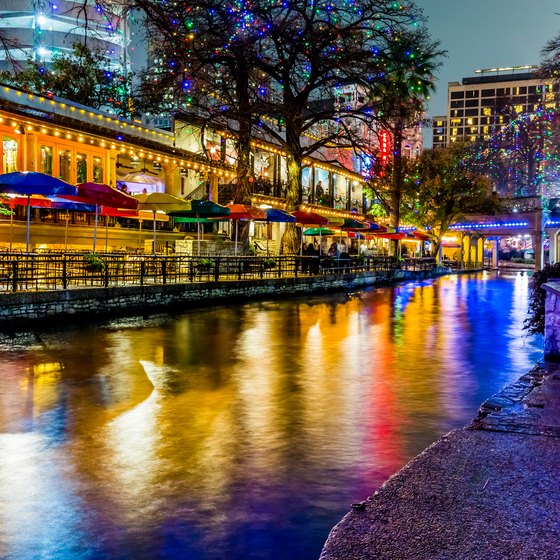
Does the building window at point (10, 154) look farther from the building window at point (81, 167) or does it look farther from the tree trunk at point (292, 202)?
the tree trunk at point (292, 202)

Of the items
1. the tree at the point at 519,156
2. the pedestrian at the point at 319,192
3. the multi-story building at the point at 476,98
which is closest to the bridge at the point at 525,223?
the tree at the point at 519,156

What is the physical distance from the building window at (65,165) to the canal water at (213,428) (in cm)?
1266

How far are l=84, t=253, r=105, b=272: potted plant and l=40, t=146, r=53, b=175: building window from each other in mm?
6530

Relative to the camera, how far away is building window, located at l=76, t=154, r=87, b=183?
25.6 meters

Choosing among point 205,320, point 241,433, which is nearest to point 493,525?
point 241,433

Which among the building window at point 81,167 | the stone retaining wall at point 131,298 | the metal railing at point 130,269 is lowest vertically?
the stone retaining wall at point 131,298

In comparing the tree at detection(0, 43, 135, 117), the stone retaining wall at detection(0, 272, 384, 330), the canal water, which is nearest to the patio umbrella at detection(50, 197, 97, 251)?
the stone retaining wall at detection(0, 272, 384, 330)

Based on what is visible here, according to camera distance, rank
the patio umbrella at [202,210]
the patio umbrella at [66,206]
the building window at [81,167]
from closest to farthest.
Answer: the patio umbrella at [66,206] → the patio umbrella at [202,210] → the building window at [81,167]

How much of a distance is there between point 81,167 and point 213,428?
21.4 m

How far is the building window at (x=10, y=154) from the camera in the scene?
878 inches

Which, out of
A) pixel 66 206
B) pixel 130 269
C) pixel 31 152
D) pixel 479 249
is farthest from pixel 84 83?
pixel 479 249

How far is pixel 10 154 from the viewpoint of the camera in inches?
886

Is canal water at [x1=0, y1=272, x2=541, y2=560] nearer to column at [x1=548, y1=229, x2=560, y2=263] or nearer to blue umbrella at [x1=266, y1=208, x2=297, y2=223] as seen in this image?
blue umbrella at [x1=266, y1=208, x2=297, y2=223]

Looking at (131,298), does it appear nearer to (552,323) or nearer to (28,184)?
(28,184)
